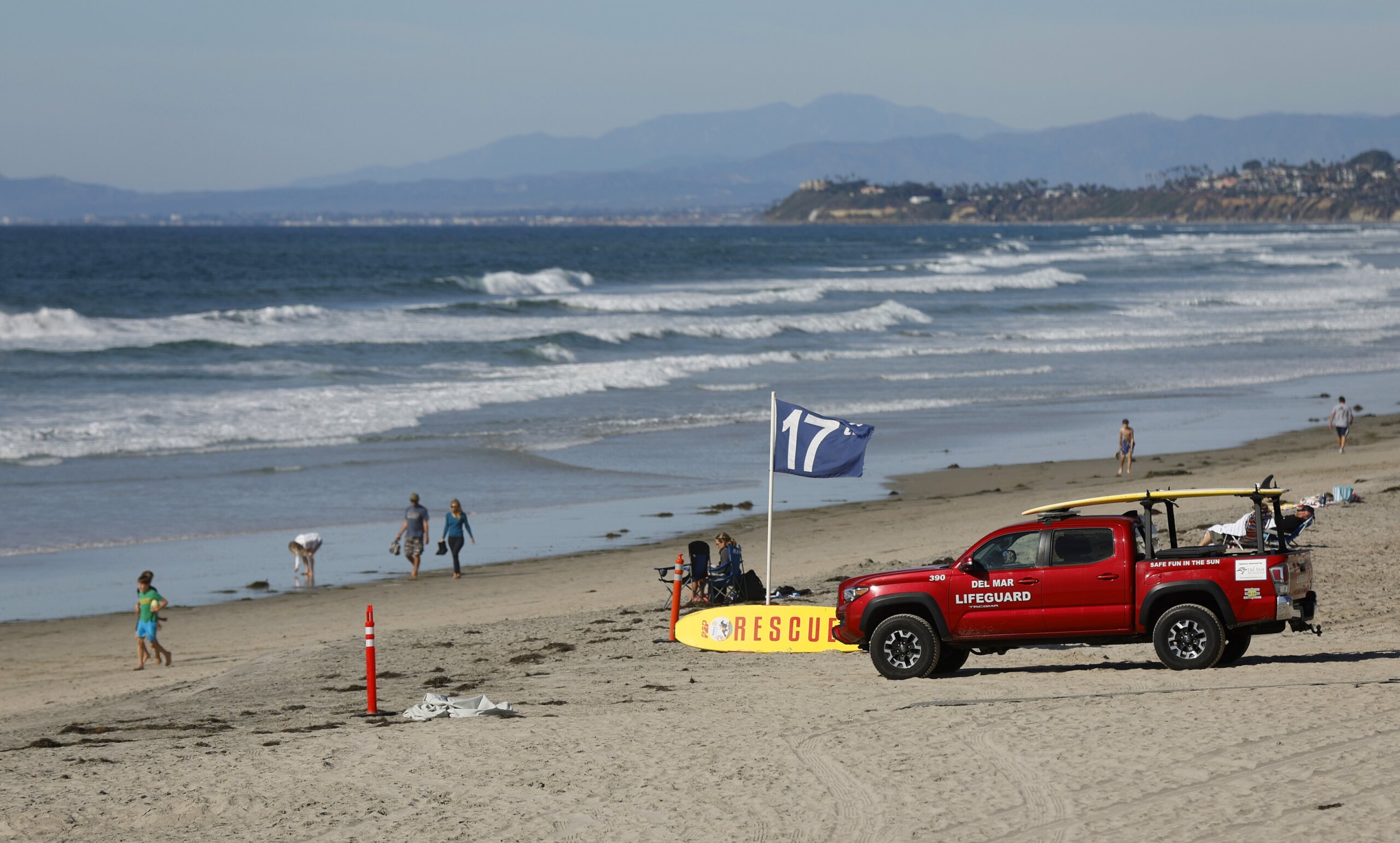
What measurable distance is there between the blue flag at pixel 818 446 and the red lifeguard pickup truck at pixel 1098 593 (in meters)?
2.73

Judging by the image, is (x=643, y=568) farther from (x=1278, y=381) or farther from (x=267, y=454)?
(x=1278, y=381)

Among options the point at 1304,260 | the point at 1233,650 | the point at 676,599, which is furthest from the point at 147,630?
the point at 1304,260

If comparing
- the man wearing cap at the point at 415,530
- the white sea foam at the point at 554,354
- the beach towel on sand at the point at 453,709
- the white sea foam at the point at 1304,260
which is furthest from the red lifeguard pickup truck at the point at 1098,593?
the white sea foam at the point at 1304,260

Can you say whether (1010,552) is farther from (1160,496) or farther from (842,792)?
(842,792)

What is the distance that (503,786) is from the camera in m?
9.69

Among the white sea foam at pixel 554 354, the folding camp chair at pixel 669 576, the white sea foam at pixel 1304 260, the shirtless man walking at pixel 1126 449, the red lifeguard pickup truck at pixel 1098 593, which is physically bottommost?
the folding camp chair at pixel 669 576

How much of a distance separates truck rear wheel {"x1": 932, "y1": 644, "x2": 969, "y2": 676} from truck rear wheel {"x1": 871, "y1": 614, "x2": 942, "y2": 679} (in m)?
0.06

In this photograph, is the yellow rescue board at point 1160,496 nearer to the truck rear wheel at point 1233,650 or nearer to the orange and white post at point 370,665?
the truck rear wheel at point 1233,650

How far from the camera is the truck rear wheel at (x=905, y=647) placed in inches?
499

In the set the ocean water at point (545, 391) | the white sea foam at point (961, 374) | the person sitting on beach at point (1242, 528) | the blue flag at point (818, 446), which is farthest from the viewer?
the white sea foam at point (961, 374)

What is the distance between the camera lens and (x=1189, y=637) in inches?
483

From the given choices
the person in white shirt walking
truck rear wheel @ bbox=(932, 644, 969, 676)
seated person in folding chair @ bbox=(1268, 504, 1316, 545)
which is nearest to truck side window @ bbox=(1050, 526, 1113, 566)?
truck rear wheel @ bbox=(932, 644, 969, 676)

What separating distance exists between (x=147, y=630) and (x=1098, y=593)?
9773mm

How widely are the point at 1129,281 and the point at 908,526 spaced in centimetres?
7281
